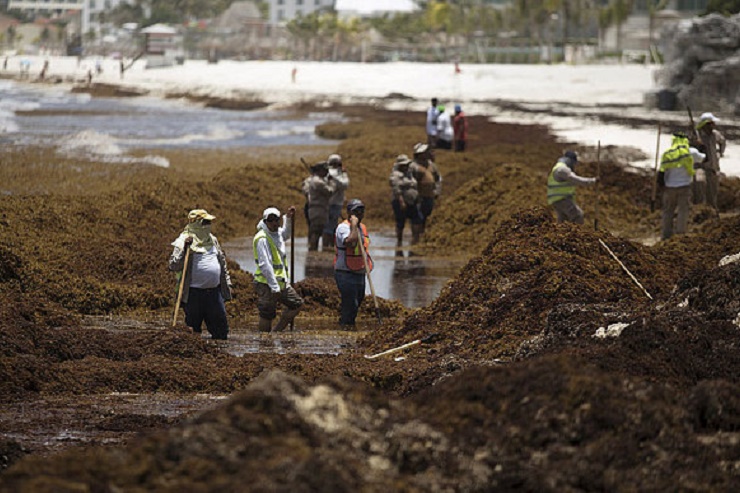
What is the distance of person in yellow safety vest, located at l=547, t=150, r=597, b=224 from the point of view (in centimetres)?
1948

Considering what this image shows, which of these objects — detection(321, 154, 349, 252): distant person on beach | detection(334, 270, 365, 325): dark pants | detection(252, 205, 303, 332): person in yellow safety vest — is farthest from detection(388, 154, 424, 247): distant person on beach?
detection(252, 205, 303, 332): person in yellow safety vest

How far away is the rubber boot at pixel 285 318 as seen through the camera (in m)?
15.4

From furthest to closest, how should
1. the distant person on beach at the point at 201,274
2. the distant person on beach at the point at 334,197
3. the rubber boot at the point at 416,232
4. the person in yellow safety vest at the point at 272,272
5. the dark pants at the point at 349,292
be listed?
the rubber boot at the point at 416,232, the distant person on beach at the point at 334,197, the dark pants at the point at 349,292, the person in yellow safety vest at the point at 272,272, the distant person on beach at the point at 201,274

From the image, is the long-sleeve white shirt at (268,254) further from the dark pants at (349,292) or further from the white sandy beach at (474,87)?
the white sandy beach at (474,87)

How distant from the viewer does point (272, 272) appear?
14.7 m

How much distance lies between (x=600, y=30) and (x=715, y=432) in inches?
4445

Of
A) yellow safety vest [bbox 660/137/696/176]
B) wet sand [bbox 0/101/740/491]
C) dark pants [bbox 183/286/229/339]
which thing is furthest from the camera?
yellow safety vest [bbox 660/137/696/176]

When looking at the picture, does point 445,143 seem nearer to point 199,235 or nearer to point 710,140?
point 710,140

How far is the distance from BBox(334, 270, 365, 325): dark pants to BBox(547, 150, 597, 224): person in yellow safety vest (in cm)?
448

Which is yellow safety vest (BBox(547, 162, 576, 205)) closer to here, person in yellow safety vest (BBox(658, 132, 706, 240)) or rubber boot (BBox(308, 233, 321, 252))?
person in yellow safety vest (BBox(658, 132, 706, 240))

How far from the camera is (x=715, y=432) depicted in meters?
6.96

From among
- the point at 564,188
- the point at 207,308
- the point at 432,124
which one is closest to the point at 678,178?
the point at 564,188

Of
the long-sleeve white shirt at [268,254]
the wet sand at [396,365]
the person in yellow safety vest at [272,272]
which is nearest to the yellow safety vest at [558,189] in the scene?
the wet sand at [396,365]

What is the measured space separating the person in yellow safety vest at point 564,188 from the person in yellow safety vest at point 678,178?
5.41ft
